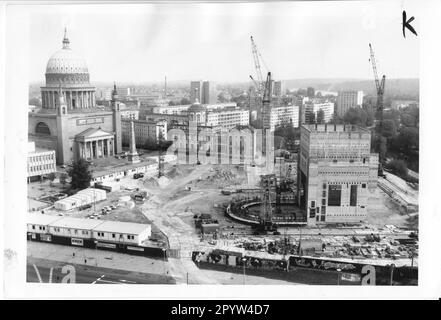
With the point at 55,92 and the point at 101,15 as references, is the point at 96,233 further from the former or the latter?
the point at 101,15

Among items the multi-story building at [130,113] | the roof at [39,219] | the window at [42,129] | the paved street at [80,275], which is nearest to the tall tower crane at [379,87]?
the multi-story building at [130,113]

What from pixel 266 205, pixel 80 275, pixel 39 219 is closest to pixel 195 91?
pixel 266 205

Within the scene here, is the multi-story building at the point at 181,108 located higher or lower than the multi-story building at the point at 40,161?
higher

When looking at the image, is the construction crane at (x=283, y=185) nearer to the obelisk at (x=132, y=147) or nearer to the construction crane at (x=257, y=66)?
the construction crane at (x=257, y=66)

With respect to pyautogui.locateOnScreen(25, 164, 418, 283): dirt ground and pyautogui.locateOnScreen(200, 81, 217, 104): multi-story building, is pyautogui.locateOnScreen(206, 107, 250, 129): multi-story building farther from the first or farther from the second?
pyautogui.locateOnScreen(25, 164, 418, 283): dirt ground
